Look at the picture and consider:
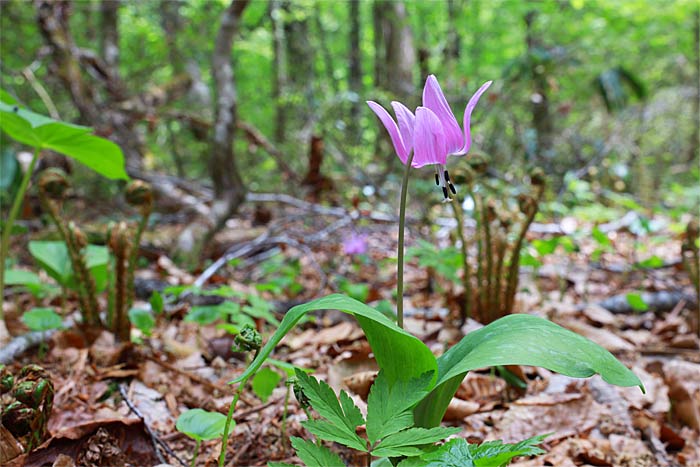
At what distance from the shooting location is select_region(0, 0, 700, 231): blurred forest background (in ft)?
16.4

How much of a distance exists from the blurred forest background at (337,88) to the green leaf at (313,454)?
3.37m

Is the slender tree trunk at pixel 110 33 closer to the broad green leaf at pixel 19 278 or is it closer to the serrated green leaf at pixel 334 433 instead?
the broad green leaf at pixel 19 278

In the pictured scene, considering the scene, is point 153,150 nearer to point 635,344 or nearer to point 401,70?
point 401,70

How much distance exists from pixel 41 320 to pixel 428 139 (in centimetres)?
153

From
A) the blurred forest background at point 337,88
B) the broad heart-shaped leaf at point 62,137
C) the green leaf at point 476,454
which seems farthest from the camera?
the blurred forest background at point 337,88

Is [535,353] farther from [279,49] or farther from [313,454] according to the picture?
[279,49]

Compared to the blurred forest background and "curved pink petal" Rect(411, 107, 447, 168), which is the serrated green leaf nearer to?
"curved pink petal" Rect(411, 107, 447, 168)

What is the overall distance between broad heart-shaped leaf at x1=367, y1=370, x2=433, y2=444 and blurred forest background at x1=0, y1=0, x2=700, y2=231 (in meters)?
3.39

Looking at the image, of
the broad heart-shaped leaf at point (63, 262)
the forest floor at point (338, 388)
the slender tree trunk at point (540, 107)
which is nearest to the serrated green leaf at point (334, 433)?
the forest floor at point (338, 388)

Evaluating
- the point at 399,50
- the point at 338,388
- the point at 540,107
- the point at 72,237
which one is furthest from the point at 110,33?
the point at 540,107

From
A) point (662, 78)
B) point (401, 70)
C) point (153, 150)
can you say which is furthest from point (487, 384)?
point (662, 78)

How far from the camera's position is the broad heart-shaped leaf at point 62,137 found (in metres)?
1.70

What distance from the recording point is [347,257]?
4.42 meters

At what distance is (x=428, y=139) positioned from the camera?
109 centimetres
